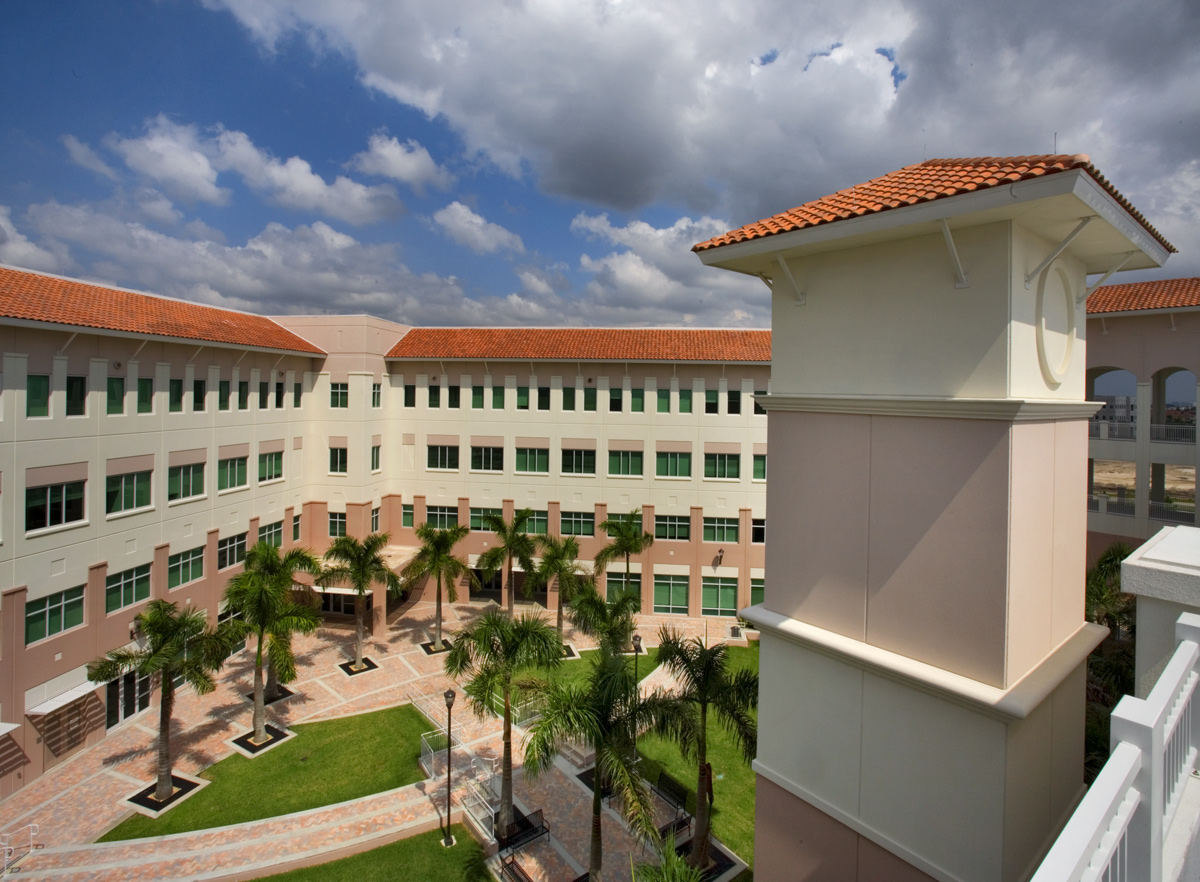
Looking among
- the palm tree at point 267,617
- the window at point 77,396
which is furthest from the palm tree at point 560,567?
the window at point 77,396

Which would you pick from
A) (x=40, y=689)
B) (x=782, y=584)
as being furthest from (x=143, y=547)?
(x=782, y=584)

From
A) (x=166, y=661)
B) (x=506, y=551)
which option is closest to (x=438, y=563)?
(x=506, y=551)

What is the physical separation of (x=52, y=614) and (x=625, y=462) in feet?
68.4

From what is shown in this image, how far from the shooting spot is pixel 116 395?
19203 millimetres

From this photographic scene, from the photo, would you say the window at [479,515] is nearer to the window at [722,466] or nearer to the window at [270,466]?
the window at [270,466]

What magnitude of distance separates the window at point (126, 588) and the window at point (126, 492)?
6.67ft

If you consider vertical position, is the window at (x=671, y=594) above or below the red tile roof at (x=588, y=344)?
below

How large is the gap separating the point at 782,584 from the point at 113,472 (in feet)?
69.1

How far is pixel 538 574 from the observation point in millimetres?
24391

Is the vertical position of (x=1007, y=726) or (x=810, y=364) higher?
(x=810, y=364)

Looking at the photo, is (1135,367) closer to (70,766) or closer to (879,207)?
(879,207)

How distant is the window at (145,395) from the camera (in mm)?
20047

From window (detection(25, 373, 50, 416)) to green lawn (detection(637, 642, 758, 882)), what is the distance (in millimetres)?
18339

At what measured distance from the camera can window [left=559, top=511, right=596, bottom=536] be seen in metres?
29.2
